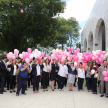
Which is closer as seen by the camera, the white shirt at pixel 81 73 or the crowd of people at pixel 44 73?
the crowd of people at pixel 44 73

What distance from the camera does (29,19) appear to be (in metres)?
18.8

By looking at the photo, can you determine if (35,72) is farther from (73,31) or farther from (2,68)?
(73,31)

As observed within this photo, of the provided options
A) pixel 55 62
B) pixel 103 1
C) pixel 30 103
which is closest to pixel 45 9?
pixel 103 1

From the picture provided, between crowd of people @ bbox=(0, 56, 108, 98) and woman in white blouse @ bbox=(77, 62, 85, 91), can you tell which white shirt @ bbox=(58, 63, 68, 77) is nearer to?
crowd of people @ bbox=(0, 56, 108, 98)

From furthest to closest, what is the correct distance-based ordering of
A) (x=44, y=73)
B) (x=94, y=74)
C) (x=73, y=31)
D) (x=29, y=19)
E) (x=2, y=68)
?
(x=73, y=31) < (x=29, y=19) < (x=44, y=73) < (x=94, y=74) < (x=2, y=68)

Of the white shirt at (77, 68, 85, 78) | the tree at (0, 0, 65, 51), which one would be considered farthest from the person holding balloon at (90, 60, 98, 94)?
the tree at (0, 0, 65, 51)

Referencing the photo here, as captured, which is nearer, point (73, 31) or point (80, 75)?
point (80, 75)

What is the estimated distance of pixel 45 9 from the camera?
58.8 ft

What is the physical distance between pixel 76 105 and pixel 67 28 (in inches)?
1434

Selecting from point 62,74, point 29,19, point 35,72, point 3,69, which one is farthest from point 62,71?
point 29,19

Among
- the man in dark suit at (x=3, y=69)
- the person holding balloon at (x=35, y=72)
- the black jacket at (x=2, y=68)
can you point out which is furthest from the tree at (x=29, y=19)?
the person holding balloon at (x=35, y=72)

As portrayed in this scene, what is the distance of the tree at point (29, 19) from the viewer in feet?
54.2

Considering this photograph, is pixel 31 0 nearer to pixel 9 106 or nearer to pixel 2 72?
pixel 2 72

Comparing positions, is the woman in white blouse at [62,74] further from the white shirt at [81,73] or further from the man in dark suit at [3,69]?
the man in dark suit at [3,69]
